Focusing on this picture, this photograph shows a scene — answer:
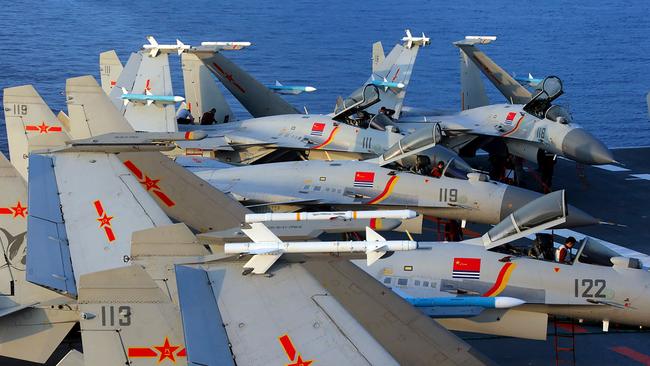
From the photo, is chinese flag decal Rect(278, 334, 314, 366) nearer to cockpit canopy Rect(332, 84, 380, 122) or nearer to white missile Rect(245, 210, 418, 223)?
white missile Rect(245, 210, 418, 223)

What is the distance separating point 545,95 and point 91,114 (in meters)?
16.8

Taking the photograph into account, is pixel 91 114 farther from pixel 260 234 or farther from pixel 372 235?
pixel 372 235

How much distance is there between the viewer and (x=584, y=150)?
104ft

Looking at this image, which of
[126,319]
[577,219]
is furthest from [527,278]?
[126,319]

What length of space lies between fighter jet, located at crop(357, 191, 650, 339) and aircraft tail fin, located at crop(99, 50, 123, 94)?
62.2 feet

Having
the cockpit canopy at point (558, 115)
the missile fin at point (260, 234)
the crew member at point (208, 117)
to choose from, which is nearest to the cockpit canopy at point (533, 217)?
the missile fin at point (260, 234)

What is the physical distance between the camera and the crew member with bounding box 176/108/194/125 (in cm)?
3550

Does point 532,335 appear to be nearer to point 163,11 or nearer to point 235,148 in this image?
point 235,148

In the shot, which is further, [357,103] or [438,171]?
[357,103]

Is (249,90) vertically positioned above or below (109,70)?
below

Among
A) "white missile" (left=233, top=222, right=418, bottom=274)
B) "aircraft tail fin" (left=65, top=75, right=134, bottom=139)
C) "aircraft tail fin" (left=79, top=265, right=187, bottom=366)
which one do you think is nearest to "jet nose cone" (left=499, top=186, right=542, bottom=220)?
"aircraft tail fin" (left=65, top=75, right=134, bottom=139)

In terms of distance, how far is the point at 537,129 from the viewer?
108 ft

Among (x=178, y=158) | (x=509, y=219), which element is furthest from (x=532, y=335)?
(x=178, y=158)

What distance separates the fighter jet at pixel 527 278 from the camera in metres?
18.9
